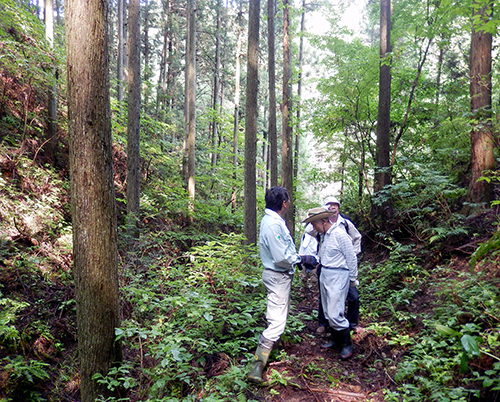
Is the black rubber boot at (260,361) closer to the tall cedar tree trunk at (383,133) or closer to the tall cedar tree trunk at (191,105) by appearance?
the tall cedar tree trunk at (383,133)

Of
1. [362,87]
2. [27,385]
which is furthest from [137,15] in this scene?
[27,385]

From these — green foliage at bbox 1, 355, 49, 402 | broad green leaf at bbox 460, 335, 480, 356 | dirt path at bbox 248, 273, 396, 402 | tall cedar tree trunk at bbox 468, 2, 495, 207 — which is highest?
tall cedar tree trunk at bbox 468, 2, 495, 207

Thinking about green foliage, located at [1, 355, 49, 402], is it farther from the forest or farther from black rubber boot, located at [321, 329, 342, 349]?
black rubber boot, located at [321, 329, 342, 349]

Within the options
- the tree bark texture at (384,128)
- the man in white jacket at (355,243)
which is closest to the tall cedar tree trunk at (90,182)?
the man in white jacket at (355,243)

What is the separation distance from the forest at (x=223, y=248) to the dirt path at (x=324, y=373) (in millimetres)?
30

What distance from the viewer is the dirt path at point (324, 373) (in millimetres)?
3662

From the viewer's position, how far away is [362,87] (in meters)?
11.0

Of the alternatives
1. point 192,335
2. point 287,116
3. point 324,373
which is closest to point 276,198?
point 192,335

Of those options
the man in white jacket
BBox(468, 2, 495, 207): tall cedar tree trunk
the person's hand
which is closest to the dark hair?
the person's hand

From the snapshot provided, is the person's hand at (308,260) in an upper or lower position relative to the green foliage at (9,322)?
upper

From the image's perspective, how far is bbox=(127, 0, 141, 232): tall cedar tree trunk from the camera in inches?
354

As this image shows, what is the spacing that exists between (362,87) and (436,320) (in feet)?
29.2

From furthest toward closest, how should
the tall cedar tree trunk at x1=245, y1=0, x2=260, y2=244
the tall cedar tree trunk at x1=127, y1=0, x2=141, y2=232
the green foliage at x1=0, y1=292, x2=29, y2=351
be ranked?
the tall cedar tree trunk at x1=127, y1=0, x2=141, y2=232, the tall cedar tree trunk at x1=245, y1=0, x2=260, y2=244, the green foliage at x1=0, y1=292, x2=29, y2=351

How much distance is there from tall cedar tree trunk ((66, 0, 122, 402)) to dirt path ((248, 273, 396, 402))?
1.87 metres
